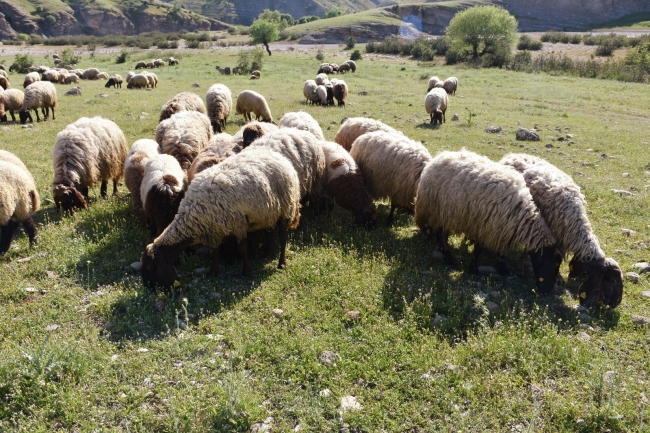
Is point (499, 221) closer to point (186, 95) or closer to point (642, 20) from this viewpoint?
point (186, 95)

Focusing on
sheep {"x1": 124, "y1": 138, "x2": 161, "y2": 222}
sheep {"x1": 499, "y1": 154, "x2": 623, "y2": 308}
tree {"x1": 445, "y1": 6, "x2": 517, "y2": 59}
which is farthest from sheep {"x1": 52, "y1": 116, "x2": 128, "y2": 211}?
tree {"x1": 445, "y1": 6, "x2": 517, "y2": 59}

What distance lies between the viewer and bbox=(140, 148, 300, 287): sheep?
643 cm

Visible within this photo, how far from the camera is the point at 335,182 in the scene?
30.3 feet

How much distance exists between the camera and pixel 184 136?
1002 centimetres

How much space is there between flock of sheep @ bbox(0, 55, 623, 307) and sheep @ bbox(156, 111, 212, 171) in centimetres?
4

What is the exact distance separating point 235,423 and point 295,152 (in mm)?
5521

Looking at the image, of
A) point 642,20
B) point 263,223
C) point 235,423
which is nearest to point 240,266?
point 263,223

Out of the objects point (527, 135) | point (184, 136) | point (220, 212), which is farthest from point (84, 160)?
point (527, 135)

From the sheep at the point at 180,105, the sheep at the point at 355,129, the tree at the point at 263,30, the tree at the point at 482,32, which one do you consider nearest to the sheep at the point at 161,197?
the sheep at the point at 355,129

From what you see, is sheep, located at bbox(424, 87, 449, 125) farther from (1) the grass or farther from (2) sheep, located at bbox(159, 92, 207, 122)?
(1) the grass

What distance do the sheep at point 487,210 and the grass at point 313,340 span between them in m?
0.52

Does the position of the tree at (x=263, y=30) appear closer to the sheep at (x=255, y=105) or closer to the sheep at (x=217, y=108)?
the sheep at (x=255, y=105)

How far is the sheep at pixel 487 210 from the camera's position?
6.71 meters

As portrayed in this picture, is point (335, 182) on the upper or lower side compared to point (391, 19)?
lower
